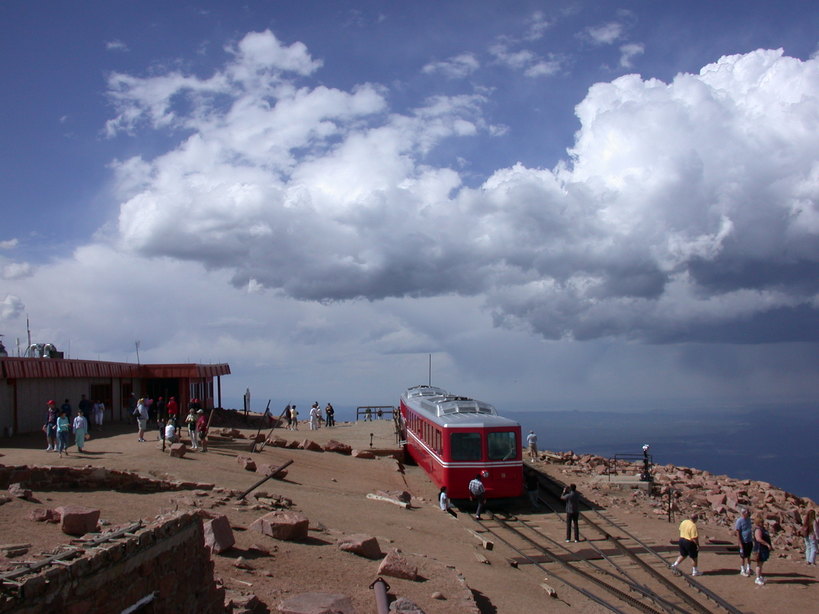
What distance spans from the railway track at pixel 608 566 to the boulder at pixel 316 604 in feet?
21.4

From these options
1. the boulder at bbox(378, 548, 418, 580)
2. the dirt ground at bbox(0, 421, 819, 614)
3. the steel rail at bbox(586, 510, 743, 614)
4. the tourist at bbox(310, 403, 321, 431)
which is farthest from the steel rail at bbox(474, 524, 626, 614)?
the tourist at bbox(310, 403, 321, 431)

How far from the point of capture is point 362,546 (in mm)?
13469

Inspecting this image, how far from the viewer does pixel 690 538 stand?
16.2 meters

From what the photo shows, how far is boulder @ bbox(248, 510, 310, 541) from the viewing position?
13641 mm

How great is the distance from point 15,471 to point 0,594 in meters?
11.2

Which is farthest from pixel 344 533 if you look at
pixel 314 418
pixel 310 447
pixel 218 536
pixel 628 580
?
pixel 314 418

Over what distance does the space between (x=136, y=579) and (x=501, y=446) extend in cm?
1602

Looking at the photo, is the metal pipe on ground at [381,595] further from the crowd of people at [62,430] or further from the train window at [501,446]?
the crowd of people at [62,430]

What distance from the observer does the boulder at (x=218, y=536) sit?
11.9 meters

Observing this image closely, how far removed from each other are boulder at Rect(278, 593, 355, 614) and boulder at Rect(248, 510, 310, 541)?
373 cm

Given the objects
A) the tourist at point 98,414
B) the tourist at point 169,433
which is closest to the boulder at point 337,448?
the tourist at point 169,433

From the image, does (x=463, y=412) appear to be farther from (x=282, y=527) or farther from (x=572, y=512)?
(x=282, y=527)

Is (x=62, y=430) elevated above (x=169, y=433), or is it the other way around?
(x=62, y=430)

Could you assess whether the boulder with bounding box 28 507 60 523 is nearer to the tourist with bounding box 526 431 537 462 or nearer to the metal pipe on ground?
the metal pipe on ground
